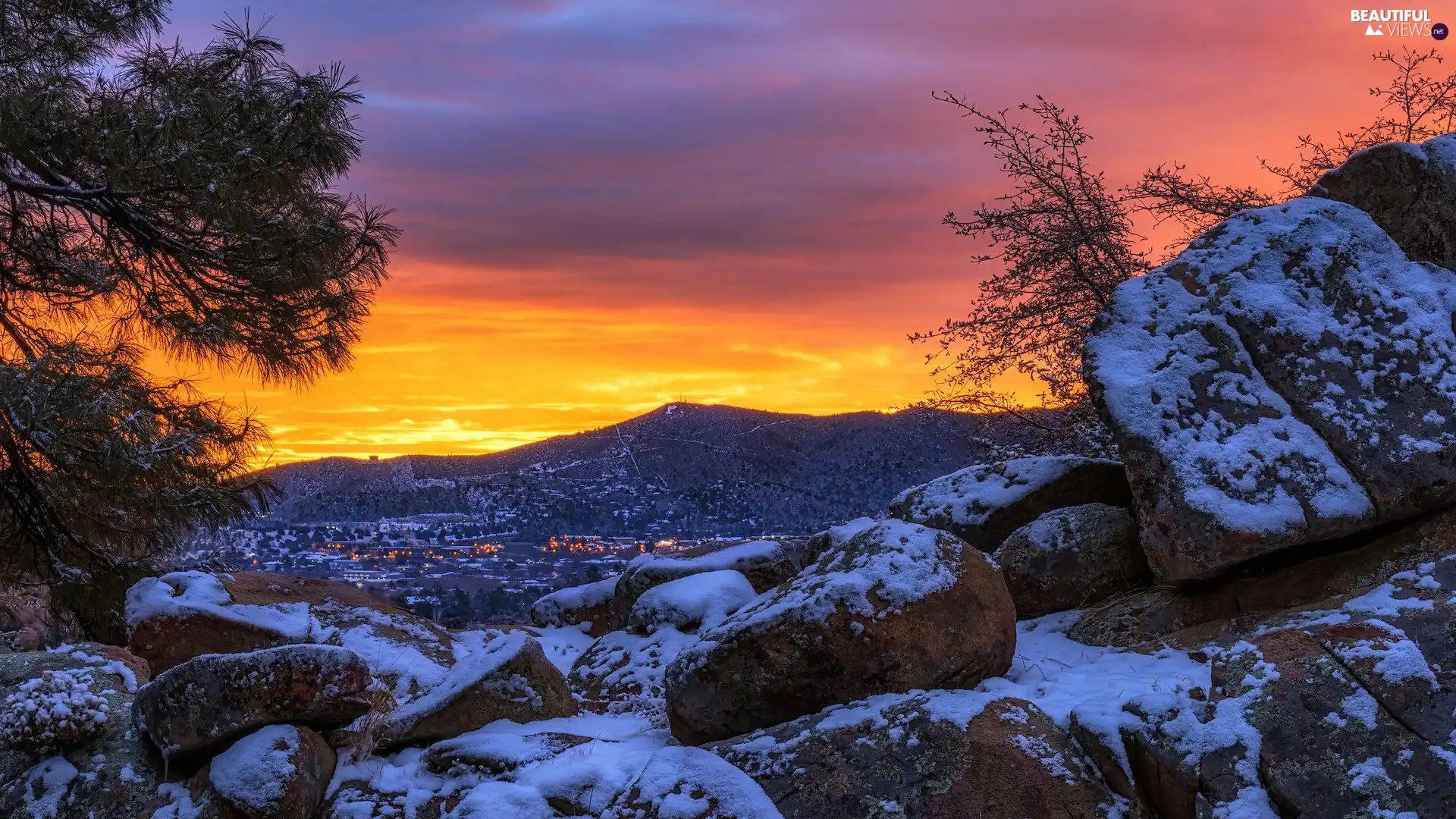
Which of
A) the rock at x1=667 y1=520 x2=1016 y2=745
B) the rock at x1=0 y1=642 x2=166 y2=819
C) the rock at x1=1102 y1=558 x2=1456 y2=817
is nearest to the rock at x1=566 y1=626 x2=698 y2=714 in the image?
the rock at x1=667 y1=520 x2=1016 y2=745

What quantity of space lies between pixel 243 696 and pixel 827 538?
4.27 metres

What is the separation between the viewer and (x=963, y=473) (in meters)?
9.22

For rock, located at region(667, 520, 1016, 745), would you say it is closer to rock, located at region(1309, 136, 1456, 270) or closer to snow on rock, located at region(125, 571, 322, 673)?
snow on rock, located at region(125, 571, 322, 673)

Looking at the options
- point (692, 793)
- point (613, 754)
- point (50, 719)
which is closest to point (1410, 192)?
point (692, 793)

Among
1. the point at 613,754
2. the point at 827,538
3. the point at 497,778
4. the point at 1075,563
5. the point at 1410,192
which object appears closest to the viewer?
the point at 497,778

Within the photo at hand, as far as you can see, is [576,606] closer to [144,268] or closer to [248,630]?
[248,630]

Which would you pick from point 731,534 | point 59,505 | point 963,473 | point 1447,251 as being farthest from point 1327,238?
point 59,505

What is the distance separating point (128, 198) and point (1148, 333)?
9.03 m

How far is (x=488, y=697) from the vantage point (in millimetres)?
6270

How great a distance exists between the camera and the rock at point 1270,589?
19.8 ft

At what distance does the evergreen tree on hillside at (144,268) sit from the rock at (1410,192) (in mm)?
9230

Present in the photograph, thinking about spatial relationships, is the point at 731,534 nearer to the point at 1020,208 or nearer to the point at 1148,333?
the point at 1020,208

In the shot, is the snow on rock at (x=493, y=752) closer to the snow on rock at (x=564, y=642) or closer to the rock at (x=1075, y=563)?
the snow on rock at (x=564, y=642)

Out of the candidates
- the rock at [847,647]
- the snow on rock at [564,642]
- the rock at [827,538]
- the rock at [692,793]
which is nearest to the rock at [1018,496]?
the rock at [827,538]
